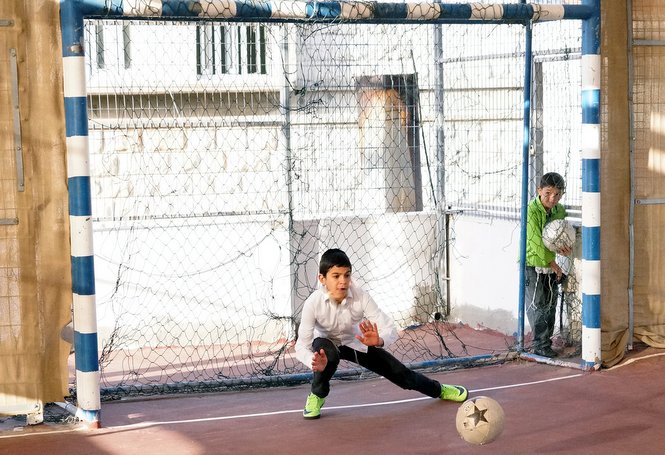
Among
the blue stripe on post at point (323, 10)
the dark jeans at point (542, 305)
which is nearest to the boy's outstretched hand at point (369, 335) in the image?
the blue stripe on post at point (323, 10)

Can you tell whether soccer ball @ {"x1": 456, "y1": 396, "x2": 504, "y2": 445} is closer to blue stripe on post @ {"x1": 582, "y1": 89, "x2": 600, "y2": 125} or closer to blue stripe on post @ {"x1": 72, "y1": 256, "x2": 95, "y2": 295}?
blue stripe on post @ {"x1": 72, "y1": 256, "x2": 95, "y2": 295}

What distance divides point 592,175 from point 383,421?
2.54m

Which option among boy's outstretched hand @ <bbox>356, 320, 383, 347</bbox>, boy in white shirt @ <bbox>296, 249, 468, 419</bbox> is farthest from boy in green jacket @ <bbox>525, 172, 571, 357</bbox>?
boy's outstretched hand @ <bbox>356, 320, 383, 347</bbox>

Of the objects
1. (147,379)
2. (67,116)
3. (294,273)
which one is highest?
(67,116)

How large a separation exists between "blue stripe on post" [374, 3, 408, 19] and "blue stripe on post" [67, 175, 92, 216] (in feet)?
7.83

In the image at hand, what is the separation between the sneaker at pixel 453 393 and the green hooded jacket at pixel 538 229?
74.2 inches

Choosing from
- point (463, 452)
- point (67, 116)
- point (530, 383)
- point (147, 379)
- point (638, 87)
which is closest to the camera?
point (463, 452)

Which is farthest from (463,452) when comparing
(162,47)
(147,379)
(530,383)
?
(162,47)

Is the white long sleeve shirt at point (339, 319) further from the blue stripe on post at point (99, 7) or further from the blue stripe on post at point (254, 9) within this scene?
the blue stripe on post at point (99, 7)

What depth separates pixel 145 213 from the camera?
10250mm

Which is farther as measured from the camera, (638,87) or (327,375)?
(638,87)

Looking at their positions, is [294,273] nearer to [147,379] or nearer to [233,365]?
[233,365]

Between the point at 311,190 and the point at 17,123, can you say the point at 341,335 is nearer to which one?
the point at 17,123

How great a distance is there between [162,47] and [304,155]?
354cm
